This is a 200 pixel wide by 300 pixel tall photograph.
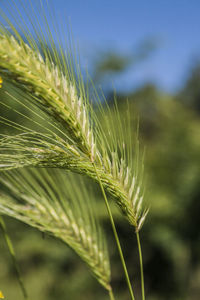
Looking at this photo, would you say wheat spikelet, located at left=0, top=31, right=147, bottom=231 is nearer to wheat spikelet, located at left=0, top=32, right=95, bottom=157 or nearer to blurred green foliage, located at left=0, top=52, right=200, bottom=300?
wheat spikelet, located at left=0, top=32, right=95, bottom=157

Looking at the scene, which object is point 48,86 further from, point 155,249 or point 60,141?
point 155,249

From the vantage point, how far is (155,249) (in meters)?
5.98

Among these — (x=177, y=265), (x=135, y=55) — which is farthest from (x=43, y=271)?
(x=135, y=55)

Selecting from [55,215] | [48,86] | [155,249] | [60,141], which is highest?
[48,86]

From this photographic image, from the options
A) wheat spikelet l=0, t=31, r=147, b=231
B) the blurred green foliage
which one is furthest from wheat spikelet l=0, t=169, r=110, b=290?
the blurred green foliage

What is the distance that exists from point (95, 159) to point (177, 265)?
18.8ft

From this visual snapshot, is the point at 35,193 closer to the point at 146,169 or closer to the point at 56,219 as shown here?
the point at 56,219

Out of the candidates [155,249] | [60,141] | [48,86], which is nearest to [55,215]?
[60,141]

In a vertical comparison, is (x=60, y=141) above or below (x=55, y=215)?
above

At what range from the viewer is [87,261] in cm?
78

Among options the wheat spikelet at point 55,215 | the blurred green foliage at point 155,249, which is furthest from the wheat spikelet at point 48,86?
the blurred green foliage at point 155,249

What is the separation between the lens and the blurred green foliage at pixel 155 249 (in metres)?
5.61

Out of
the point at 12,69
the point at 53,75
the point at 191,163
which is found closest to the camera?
the point at 12,69

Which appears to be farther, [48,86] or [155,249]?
[155,249]
